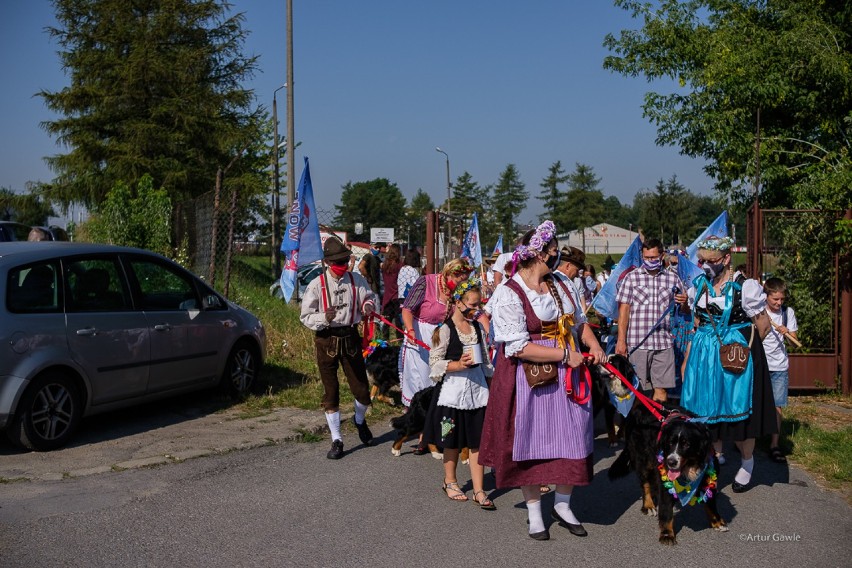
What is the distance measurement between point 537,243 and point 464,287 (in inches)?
47.1

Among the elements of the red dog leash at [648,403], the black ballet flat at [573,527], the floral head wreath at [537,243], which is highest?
the floral head wreath at [537,243]

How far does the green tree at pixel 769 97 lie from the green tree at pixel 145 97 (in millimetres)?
18432

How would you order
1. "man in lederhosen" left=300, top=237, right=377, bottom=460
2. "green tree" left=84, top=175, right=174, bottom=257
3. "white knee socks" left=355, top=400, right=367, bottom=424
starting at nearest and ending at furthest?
"man in lederhosen" left=300, top=237, right=377, bottom=460, "white knee socks" left=355, top=400, right=367, bottom=424, "green tree" left=84, top=175, right=174, bottom=257

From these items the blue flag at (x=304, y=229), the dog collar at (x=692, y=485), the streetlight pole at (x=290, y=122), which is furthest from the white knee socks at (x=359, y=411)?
the streetlight pole at (x=290, y=122)

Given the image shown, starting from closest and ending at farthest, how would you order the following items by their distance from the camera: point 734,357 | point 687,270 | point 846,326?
point 734,357 < point 687,270 < point 846,326

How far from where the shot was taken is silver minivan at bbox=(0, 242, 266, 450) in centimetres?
711

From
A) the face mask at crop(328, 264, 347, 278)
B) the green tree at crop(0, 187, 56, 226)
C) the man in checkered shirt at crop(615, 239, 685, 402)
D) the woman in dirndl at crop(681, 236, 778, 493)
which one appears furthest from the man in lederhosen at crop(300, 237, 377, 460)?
the green tree at crop(0, 187, 56, 226)

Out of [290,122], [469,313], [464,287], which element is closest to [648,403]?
[469,313]

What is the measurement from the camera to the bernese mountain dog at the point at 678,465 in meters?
5.32

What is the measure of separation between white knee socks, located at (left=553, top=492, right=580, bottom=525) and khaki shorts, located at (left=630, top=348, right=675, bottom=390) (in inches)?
82.9

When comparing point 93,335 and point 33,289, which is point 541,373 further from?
point 33,289

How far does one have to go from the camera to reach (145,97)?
98.5ft

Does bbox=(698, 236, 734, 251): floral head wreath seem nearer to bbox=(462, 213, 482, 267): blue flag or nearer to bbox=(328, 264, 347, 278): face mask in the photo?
bbox=(328, 264, 347, 278): face mask

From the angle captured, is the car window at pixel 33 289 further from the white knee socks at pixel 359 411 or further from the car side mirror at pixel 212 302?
the white knee socks at pixel 359 411
